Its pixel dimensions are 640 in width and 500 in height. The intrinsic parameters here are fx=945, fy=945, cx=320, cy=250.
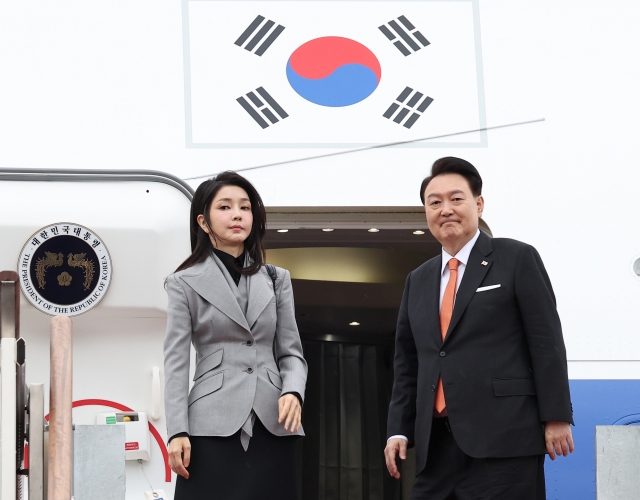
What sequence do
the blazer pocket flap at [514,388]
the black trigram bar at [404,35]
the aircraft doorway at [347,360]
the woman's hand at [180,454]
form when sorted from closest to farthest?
the woman's hand at [180,454]
the blazer pocket flap at [514,388]
the black trigram bar at [404,35]
the aircraft doorway at [347,360]

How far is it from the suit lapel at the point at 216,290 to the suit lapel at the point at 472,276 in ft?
1.92

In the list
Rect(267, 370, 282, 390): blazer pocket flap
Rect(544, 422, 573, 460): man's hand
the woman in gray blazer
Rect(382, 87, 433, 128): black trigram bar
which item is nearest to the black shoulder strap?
the woman in gray blazer

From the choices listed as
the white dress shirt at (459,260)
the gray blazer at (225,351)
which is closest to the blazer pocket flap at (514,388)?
the white dress shirt at (459,260)

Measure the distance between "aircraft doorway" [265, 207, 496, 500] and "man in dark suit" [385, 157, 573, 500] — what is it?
3576 millimetres

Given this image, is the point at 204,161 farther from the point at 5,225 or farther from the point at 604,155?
the point at 604,155

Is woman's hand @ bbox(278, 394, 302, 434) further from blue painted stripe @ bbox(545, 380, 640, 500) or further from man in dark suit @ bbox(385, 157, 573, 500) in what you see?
blue painted stripe @ bbox(545, 380, 640, 500)

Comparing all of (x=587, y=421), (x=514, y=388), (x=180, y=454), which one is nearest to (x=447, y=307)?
(x=514, y=388)

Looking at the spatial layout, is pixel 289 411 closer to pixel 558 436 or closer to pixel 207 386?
pixel 207 386

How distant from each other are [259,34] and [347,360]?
3.34 m

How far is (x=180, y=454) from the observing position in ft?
8.02

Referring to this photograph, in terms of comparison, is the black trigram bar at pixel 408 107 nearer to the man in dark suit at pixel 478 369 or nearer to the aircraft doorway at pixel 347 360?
the man in dark suit at pixel 478 369

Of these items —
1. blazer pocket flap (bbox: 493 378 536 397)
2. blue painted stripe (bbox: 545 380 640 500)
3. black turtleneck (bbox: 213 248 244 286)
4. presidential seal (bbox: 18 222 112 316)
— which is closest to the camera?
blazer pocket flap (bbox: 493 378 536 397)

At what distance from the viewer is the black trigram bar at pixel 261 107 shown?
3.91 m

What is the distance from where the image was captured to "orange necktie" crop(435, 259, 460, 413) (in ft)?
8.64
